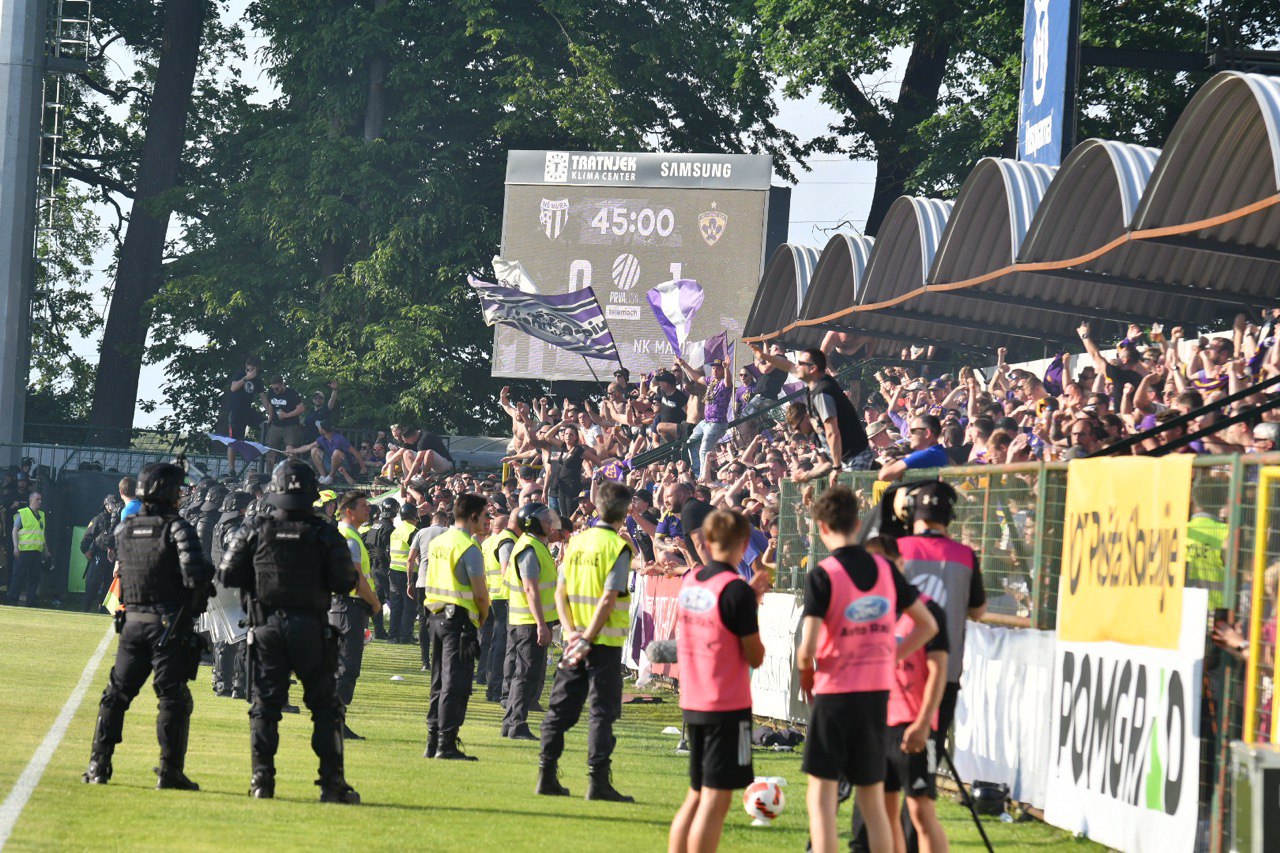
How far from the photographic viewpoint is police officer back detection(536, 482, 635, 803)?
11617 mm

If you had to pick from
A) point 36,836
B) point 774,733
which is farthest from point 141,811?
point 774,733

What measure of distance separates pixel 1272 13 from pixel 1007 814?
92.0 feet

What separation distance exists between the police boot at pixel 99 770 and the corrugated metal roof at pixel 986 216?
1358cm

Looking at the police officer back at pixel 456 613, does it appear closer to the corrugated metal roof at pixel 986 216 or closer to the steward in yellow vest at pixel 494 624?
the steward in yellow vest at pixel 494 624

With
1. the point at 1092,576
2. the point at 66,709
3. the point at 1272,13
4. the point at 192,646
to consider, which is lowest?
the point at 66,709

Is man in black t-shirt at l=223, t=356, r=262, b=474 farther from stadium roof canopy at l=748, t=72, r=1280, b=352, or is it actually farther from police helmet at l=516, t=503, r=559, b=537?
police helmet at l=516, t=503, r=559, b=537

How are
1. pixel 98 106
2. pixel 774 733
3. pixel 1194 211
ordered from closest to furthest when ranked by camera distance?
pixel 774 733 < pixel 1194 211 < pixel 98 106

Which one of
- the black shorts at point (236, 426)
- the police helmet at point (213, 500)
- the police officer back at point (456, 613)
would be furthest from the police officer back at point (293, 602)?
the black shorts at point (236, 426)

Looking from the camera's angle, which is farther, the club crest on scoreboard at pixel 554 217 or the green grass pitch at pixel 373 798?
the club crest on scoreboard at pixel 554 217

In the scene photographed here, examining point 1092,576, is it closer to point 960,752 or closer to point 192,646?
point 960,752

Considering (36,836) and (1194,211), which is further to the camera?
(1194,211)

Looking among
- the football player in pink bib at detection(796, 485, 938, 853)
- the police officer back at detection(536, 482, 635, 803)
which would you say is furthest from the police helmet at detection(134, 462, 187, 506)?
the football player in pink bib at detection(796, 485, 938, 853)

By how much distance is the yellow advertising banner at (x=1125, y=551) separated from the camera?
9391mm

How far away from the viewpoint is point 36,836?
9352 millimetres
